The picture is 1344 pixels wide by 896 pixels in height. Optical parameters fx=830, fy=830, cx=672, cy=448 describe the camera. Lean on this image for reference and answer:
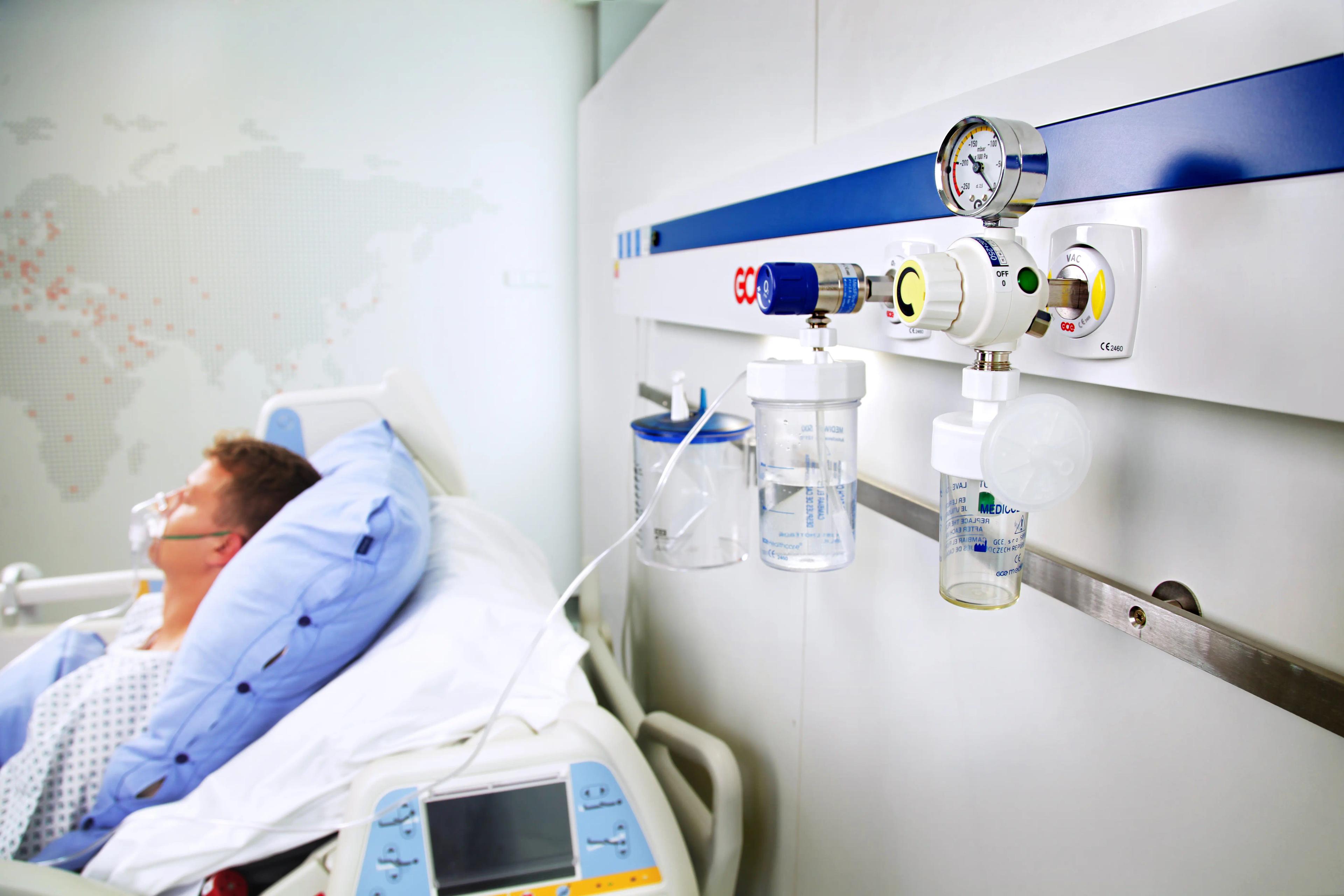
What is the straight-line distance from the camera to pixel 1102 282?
559 millimetres

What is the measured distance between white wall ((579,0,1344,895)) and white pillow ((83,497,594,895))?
1.22 feet

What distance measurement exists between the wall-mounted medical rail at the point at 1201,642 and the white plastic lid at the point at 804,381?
21 centimetres

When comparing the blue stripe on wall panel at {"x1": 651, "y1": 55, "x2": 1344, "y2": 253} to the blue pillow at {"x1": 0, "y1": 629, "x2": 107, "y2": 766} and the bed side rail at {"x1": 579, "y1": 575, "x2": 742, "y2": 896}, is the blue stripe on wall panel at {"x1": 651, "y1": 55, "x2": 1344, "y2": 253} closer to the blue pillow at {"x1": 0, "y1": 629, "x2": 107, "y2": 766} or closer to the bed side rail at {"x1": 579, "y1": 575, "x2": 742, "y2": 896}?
the bed side rail at {"x1": 579, "y1": 575, "x2": 742, "y2": 896}

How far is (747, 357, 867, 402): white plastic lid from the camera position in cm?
71

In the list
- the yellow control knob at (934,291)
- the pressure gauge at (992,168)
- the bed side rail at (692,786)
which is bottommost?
the bed side rail at (692,786)

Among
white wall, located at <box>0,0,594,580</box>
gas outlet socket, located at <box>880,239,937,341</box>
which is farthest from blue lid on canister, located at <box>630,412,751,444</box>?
white wall, located at <box>0,0,594,580</box>

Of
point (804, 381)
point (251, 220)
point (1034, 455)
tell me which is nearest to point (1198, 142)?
point (1034, 455)

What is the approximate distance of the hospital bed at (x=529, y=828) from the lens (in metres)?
0.98

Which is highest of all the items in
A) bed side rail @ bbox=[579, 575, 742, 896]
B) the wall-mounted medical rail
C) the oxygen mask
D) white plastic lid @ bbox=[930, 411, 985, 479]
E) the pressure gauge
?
the pressure gauge

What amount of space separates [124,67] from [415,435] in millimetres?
1468

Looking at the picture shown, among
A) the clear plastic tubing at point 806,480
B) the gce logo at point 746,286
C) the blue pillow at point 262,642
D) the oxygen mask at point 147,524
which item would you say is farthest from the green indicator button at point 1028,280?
the oxygen mask at point 147,524

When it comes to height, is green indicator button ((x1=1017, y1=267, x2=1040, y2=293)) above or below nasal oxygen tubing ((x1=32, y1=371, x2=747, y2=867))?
above

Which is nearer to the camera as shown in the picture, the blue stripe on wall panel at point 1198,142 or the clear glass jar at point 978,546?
the blue stripe on wall panel at point 1198,142

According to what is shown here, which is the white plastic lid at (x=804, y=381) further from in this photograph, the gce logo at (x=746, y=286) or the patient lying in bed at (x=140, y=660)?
the patient lying in bed at (x=140, y=660)
